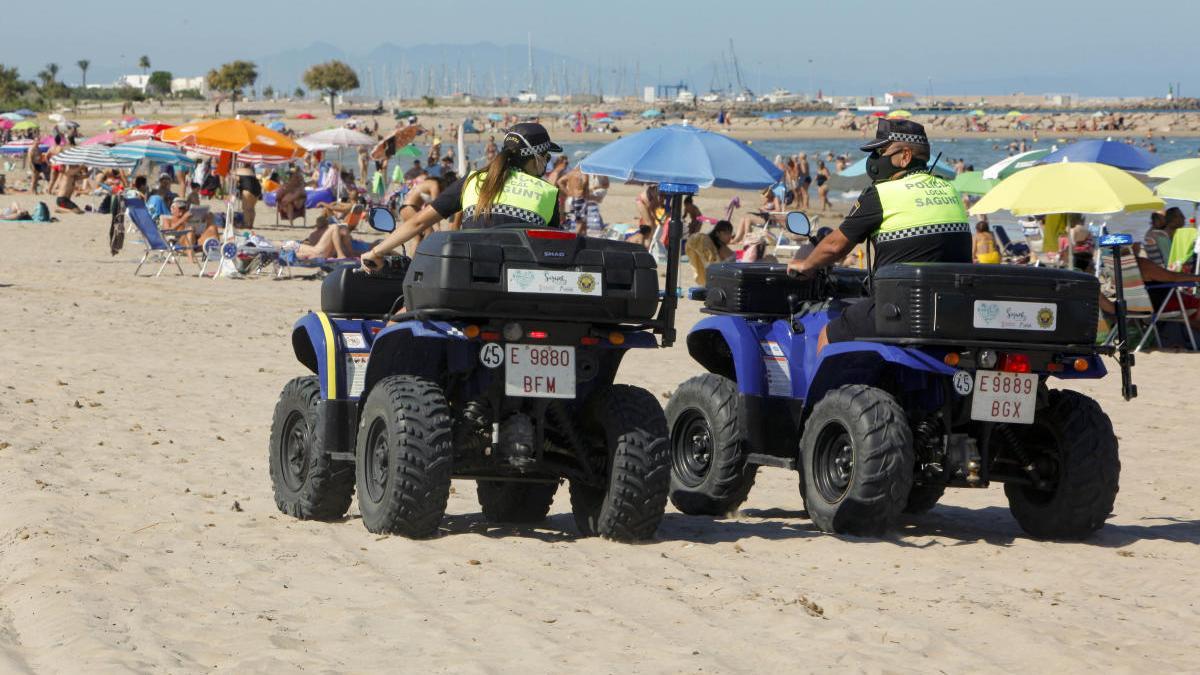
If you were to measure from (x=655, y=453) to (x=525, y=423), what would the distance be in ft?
1.76

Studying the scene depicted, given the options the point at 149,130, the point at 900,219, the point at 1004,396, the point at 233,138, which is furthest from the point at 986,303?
the point at 149,130

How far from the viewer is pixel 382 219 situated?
693cm

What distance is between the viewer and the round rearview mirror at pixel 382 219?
688 centimetres

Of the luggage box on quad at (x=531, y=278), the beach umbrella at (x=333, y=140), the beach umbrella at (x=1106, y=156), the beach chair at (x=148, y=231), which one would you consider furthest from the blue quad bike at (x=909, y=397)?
the beach umbrella at (x=333, y=140)

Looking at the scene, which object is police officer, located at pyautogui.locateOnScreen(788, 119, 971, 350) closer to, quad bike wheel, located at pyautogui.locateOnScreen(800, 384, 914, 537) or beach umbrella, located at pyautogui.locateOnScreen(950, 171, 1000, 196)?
quad bike wheel, located at pyautogui.locateOnScreen(800, 384, 914, 537)

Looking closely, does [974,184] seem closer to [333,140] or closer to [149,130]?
[149,130]

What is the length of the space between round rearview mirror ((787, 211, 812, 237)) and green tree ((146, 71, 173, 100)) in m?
143

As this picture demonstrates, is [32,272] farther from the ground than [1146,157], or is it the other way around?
[1146,157]

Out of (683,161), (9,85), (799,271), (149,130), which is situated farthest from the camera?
(9,85)

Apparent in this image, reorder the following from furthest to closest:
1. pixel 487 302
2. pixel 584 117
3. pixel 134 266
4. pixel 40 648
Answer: pixel 584 117 < pixel 134 266 < pixel 487 302 < pixel 40 648

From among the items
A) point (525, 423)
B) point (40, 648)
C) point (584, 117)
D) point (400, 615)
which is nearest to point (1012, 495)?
point (525, 423)

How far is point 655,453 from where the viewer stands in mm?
6352

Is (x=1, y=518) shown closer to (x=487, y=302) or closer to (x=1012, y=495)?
(x=487, y=302)

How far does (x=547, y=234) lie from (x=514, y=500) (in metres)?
1.63
